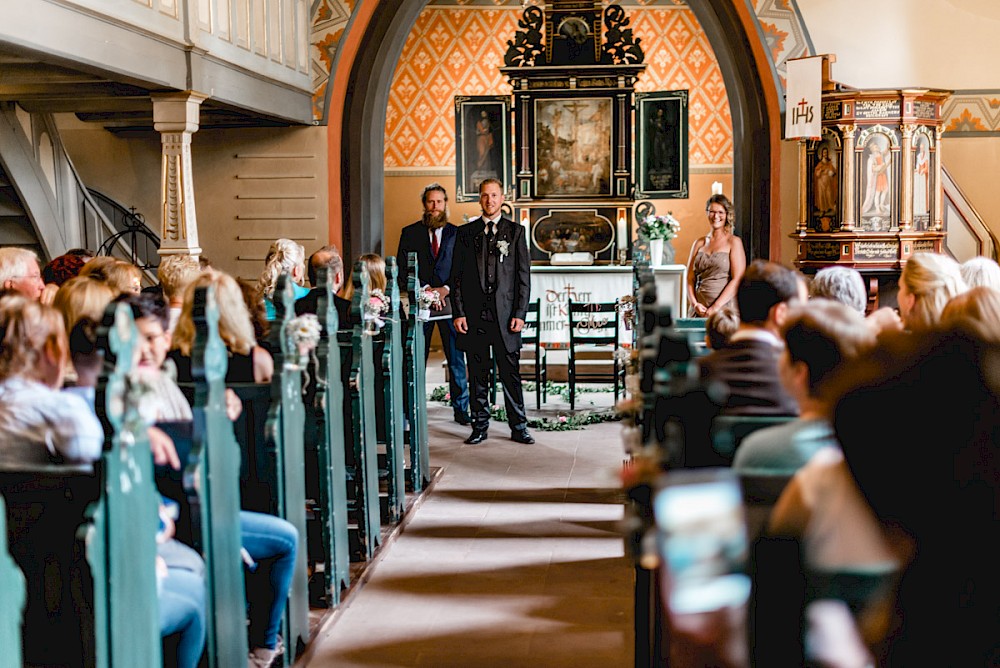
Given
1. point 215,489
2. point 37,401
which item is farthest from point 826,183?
point 37,401

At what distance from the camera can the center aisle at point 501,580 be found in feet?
12.3

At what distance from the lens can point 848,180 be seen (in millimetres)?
9000

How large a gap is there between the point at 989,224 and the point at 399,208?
7.03m

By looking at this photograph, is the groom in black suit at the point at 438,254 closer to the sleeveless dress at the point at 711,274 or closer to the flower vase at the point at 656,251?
the sleeveless dress at the point at 711,274

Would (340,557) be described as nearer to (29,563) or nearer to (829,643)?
(29,563)

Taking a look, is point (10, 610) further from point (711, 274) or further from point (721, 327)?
point (711, 274)

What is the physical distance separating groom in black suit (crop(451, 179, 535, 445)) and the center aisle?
63 centimetres

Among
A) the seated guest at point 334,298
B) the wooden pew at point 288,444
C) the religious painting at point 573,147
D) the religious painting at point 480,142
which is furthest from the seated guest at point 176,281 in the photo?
the religious painting at point 480,142

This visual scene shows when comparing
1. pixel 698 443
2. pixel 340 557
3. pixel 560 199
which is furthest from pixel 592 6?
pixel 698 443

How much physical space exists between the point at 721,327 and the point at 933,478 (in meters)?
2.77

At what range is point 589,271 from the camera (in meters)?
10.8

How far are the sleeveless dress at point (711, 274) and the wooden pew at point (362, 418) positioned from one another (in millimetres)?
3050

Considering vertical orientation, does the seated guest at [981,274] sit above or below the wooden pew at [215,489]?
above

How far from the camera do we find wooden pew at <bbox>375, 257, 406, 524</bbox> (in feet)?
17.4
